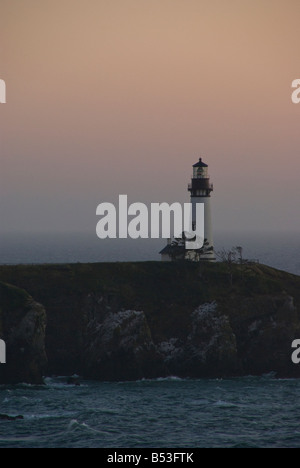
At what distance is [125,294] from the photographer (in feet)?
341

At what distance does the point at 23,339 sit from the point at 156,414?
19.7 metres

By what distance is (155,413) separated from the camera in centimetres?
8081

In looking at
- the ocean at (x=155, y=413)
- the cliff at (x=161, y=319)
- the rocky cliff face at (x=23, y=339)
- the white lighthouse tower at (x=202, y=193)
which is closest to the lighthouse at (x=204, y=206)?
the white lighthouse tower at (x=202, y=193)


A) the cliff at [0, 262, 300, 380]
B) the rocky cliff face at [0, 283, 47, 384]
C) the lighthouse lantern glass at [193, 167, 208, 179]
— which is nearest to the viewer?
the rocky cliff face at [0, 283, 47, 384]

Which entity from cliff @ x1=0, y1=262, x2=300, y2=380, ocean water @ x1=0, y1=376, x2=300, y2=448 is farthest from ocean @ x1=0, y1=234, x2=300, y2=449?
cliff @ x1=0, y1=262, x2=300, y2=380

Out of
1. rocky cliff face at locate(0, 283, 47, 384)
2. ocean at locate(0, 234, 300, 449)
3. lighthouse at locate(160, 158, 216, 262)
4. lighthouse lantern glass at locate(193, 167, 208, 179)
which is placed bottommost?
ocean at locate(0, 234, 300, 449)

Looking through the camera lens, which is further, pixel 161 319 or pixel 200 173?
pixel 200 173

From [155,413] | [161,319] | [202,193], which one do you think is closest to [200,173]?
[202,193]

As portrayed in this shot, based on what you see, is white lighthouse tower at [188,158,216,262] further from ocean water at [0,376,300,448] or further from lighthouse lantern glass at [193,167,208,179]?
ocean water at [0,376,300,448]

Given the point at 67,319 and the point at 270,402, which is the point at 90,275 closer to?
the point at 67,319

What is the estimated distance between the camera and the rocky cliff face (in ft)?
302

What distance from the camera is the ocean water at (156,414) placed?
235 feet

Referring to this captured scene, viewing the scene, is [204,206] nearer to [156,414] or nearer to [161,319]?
[161,319]
